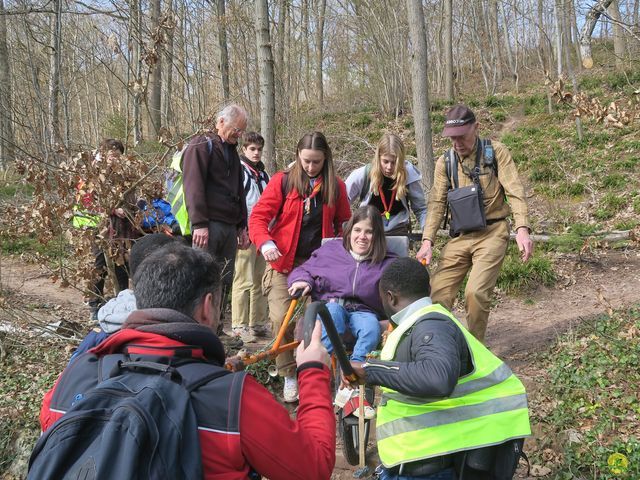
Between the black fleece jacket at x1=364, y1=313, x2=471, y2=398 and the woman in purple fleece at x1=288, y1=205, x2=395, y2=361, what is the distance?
1.59 metres

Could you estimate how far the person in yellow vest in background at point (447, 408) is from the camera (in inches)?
103

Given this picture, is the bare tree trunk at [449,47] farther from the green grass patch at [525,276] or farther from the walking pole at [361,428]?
the walking pole at [361,428]

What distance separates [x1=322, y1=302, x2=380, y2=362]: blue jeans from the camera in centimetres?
426

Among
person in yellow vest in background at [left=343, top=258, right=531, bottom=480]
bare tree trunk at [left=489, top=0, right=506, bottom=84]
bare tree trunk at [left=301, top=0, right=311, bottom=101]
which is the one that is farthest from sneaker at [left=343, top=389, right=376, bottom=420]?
bare tree trunk at [left=489, top=0, right=506, bottom=84]

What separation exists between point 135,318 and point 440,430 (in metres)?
1.52

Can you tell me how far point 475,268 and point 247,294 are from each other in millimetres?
2909

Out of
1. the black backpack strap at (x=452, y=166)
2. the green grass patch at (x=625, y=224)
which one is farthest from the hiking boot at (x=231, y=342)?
the green grass patch at (x=625, y=224)

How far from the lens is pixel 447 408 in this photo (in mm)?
2691

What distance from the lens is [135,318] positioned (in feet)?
6.40

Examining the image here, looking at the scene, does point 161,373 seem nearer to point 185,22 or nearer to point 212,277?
point 212,277

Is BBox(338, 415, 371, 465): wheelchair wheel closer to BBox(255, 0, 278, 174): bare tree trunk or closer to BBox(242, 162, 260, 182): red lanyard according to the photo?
BBox(242, 162, 260, 182): red lanyard

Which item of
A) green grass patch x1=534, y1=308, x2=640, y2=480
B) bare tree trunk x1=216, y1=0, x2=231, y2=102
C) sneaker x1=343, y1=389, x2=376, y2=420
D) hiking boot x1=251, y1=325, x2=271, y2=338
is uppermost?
bare tree trunk x1=216, y1=0, x2=231, y2=102

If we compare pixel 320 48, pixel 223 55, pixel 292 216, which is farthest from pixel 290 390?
pixel 320 48

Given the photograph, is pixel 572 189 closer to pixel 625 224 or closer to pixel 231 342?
pixel 625 224
